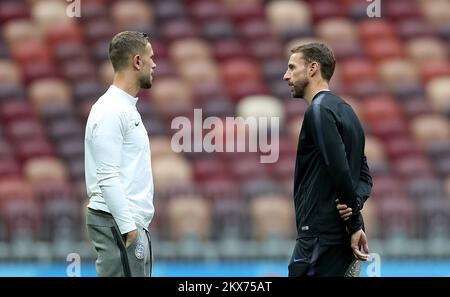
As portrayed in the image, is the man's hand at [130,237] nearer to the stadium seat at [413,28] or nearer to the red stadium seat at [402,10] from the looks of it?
the stadium seat at [413,28]

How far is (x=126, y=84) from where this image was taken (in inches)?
177

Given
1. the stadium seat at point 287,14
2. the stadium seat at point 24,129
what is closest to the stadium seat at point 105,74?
the stadium seat at point 24,129

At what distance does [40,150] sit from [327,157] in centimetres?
607

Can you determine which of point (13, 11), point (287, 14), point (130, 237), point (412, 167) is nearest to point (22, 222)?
point (412, 167)

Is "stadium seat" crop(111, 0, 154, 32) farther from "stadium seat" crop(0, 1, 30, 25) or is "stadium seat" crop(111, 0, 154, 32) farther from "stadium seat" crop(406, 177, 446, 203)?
"stadium seat" crop(406, 177, 446, 203)

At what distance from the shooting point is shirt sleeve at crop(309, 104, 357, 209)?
4270 mm

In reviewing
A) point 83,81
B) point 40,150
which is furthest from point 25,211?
point 83,81

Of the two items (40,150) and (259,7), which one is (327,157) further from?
(259,7)

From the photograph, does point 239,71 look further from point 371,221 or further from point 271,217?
point 371,221

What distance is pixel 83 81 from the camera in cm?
1088

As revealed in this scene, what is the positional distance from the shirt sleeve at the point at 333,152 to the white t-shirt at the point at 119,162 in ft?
1.99

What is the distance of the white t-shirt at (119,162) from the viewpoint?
14.1 feet

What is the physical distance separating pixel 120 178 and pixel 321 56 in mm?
815

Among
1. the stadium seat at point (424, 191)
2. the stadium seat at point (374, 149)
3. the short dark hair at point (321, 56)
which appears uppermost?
the short dark hair at point (321, 56)
